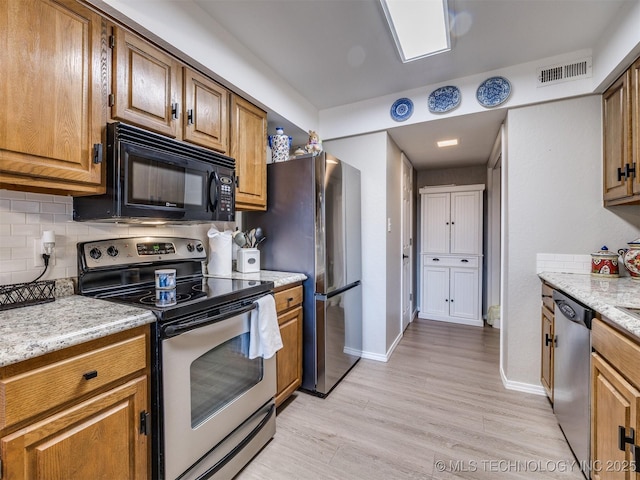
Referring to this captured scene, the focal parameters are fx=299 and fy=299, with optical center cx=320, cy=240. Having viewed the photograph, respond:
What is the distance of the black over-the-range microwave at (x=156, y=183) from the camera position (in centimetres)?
132

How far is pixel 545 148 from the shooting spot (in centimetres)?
214

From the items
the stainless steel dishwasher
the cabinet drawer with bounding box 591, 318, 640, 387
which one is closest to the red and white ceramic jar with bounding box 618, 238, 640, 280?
the stainless steel dishwasher

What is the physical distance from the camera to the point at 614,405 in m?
1.10

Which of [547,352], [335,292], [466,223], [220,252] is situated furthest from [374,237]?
[466,223]

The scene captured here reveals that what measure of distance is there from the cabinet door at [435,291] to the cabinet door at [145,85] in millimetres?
3577

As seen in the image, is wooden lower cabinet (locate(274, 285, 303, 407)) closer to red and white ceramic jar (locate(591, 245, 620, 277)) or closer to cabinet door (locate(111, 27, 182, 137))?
cabinet door (locate(111, 27, 182, 137))

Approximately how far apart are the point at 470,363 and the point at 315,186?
2153 millimetres

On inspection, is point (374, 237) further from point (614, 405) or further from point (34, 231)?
point (34, 231)

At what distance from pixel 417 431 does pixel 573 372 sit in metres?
0.90

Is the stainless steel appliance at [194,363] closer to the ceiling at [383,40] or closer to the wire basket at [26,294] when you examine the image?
the wire basket at [26,294]

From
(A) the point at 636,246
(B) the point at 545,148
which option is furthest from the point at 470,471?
(B) the point at 545,148

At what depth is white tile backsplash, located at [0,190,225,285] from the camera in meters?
1.29

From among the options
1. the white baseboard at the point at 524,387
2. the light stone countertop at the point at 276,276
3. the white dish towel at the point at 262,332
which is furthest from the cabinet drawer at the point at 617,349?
the light stone countertop at the point at 276,276

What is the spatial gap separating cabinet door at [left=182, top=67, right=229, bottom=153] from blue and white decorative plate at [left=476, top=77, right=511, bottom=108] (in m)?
1.87
